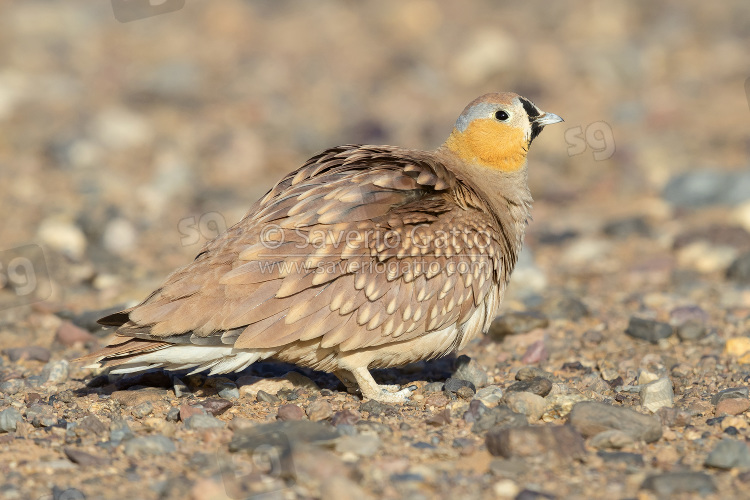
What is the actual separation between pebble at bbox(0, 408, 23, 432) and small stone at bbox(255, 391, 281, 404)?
1.47 meters

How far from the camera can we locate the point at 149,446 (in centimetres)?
486

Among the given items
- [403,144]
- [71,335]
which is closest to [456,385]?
[71,335]

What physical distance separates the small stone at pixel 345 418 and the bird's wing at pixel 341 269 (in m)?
0.42

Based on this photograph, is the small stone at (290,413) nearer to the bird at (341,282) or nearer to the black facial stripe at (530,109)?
the bird at (341,282)

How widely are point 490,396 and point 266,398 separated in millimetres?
1477

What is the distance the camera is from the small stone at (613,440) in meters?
4.89

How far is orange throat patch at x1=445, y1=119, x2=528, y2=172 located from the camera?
6.51 metres

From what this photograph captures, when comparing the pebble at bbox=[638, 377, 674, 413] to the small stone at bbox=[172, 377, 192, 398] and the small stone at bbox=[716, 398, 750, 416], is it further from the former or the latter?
the small stone at bbox=[172, 377, 192, 398]

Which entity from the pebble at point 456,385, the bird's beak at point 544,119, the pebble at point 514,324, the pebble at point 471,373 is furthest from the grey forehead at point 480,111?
the pebble at point 456,385

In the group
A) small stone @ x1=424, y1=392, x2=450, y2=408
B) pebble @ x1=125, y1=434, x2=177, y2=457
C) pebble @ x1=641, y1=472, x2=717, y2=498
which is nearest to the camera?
pebble @ x1=641, y1=472, x2=717, y2=498

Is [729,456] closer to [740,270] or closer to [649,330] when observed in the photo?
[649,330]

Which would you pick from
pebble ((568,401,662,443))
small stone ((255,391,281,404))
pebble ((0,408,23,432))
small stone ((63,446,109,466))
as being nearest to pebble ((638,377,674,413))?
pebble ((568,401,662,443))

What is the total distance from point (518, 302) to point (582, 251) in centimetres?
180

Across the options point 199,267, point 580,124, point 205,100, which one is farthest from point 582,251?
point 205,100
